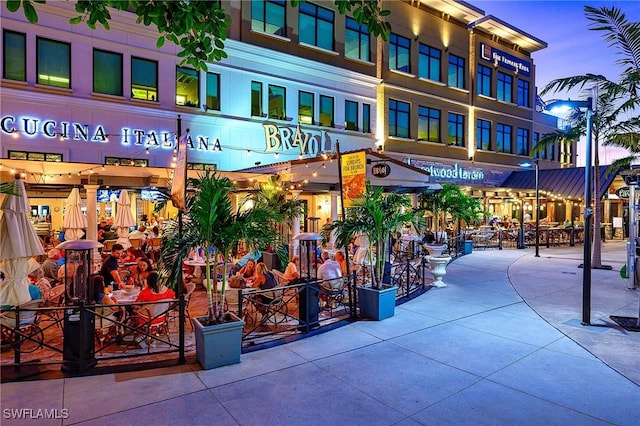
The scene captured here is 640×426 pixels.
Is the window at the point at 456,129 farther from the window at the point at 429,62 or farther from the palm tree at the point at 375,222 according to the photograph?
the palm tree at the point at 375,222

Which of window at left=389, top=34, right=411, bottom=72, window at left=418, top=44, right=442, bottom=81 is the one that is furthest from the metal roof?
window at left=389, top=34, right=411, bottom=72

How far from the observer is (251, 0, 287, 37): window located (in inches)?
730

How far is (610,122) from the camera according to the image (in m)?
14.7

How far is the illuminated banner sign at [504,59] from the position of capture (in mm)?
28806

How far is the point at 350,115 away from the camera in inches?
865

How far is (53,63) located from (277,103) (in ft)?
30.1

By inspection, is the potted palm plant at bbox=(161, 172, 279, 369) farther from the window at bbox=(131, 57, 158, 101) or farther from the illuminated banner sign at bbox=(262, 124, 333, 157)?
the illuminated banner sign at bbox=(262, 124, 333, 157)

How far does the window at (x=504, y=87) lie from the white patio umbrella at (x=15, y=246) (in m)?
31.5

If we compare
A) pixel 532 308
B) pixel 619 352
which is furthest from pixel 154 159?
pixel 619 352

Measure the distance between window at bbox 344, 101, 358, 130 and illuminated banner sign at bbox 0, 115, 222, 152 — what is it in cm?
791

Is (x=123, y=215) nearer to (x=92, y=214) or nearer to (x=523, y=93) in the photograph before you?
(x=92, y=214)

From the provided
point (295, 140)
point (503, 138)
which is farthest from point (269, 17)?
point (503, 138)

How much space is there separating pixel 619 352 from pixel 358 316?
4.55 metres

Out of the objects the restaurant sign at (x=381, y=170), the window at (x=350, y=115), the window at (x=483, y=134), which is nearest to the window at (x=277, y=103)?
the window at (x=350, y=115)
